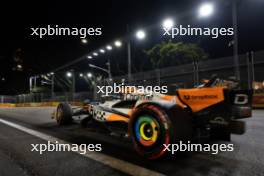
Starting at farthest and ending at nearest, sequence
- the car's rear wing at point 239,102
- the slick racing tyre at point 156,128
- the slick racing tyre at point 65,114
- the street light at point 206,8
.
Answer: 1. the street light at point 206,8
2. the slick racing tyre at point 65,114
3. the car's rear wing at point 239,102
4. the slick racing tyre at point 156,128

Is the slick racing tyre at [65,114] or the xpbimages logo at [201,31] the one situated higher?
the xpbimages logo at [201,31]

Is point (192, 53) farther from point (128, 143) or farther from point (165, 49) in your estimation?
point (128, 143)

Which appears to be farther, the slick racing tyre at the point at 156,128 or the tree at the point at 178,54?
the tree at the point at 178,54

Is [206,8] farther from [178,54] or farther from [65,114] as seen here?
[178,54]

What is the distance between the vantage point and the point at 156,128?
2.81 meters

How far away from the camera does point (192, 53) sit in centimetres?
2734

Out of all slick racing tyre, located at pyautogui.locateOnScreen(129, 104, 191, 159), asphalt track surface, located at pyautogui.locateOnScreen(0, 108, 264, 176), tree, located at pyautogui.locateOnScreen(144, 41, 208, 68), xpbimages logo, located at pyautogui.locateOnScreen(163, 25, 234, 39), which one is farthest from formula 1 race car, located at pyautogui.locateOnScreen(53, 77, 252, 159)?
tree, located at pyautogui.locateOnScreen(144, 41, 208, 68)

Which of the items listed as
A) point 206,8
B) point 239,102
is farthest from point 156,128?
point 206,8

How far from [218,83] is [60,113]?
13.6 feet

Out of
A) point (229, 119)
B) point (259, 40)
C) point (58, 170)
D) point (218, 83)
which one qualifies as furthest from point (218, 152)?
point (259, 40)

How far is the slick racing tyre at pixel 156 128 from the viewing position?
260cm

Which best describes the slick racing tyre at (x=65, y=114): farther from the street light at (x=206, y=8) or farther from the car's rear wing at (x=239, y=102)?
the street light at (x=206, y=8)

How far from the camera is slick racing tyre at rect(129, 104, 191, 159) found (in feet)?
8.54

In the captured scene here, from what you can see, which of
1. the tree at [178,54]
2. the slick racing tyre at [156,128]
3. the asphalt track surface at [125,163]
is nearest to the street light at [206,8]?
the asphalt track surface at [125,163]
